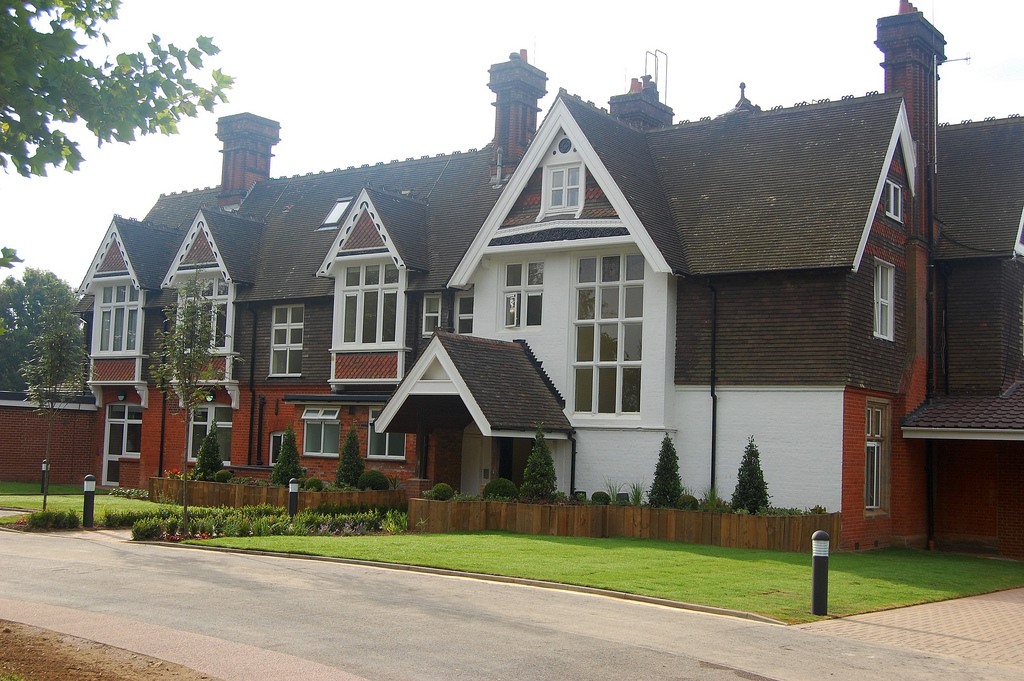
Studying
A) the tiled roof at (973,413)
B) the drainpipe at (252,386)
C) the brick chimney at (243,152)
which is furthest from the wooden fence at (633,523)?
the brick chimney at (243,152)

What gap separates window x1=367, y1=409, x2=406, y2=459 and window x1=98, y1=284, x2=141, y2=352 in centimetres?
1005

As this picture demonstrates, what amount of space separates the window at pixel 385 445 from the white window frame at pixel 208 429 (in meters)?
5.81

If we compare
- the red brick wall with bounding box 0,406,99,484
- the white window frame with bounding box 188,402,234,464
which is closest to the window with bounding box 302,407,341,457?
the white window frame with bounding box 188,402,234,464

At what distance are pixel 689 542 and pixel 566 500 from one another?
303 cm

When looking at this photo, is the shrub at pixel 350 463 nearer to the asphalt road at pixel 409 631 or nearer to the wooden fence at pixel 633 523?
the wooden fence at pixel 633 523

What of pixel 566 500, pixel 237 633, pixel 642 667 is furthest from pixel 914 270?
pixel 237 633

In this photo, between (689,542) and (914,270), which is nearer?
(689,542)

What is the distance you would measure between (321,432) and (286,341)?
10.5ft

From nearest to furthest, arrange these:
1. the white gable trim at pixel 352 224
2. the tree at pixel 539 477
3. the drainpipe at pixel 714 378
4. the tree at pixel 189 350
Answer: the tree at pixel 189 350 < the tree at pixel 539 477 < the drainpipe at pixel 714 378 < the white gable trim at pixel 352 224

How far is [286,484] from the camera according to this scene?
26234mm

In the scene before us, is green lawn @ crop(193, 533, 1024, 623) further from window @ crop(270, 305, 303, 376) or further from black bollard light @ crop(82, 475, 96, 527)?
window @ crop(270, 305, 303, 376)

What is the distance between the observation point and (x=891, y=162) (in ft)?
78.8

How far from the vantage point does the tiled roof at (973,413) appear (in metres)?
22.4

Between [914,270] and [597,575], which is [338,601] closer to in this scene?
[597,575]
